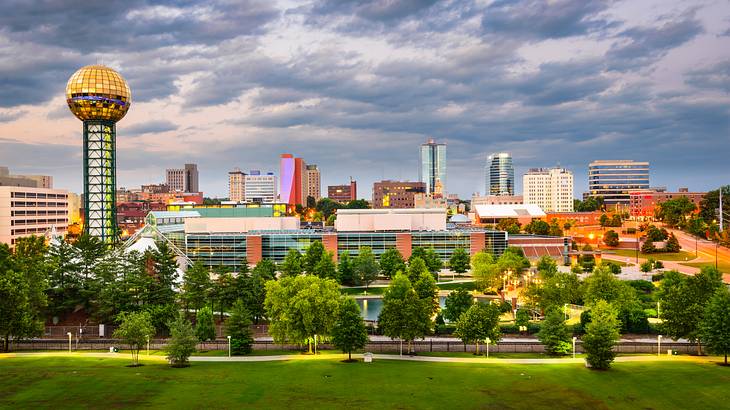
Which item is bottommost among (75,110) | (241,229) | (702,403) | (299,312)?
(702,403)

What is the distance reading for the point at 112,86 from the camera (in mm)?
116250

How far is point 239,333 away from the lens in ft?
182

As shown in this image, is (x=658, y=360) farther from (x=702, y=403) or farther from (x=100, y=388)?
(x=100, y=388)

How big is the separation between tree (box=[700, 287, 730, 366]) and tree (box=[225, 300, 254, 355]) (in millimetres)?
41481

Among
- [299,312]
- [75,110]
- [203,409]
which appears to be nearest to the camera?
[203,409]

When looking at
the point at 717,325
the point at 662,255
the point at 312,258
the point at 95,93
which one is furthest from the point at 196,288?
the point at 662,255

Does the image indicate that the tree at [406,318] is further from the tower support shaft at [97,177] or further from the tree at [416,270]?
the tower support shaft at [97,177]

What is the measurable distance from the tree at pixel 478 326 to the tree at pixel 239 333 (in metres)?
20.1

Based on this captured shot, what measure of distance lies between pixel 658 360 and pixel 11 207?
441ft

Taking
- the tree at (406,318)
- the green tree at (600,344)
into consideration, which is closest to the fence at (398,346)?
the tree at (406,318)

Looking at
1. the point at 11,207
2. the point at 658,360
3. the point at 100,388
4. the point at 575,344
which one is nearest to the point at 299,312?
the point at 100,388

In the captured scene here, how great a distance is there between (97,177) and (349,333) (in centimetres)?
8453

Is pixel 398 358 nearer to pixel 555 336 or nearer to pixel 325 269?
pixel 555 336

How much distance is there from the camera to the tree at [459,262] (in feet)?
368
